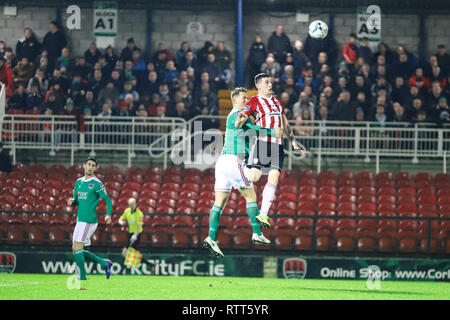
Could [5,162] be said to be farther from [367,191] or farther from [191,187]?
[367,191]

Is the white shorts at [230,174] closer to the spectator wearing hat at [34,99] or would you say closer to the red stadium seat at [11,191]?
the red stadium seat at [11,191]

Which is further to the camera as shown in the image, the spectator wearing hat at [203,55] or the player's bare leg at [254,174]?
the spectator wearing hat at [203,55]

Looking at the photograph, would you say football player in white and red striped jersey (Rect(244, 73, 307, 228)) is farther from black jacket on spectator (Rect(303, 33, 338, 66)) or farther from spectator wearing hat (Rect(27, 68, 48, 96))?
spectator wearing hat (Rect(27, 68, 48, 96))

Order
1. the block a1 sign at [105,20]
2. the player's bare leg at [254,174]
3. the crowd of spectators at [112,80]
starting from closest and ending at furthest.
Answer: the player's bare leg at [254,174], the crowd of spectators at [112,80], the block a1 sign at [105,20]

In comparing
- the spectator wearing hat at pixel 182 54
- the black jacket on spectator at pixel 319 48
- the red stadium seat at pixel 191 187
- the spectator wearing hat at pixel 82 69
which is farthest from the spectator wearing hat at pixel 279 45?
the red stadium seat at pixel 191 187

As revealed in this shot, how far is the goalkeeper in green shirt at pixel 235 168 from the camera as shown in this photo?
12398 mm

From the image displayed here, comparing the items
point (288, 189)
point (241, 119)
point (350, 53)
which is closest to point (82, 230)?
point (241, 119)

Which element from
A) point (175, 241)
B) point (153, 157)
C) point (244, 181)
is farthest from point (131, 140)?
point (244, 181)

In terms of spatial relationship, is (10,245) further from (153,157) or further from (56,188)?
(153,157)

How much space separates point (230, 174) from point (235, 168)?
0.36ft

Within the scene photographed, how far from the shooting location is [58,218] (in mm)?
19516

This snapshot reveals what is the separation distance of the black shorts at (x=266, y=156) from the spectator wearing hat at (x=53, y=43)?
1320 cm

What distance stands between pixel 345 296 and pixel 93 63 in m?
13.3

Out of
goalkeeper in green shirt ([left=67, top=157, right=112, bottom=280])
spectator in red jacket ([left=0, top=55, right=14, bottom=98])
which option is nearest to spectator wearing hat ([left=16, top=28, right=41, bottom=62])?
spectator in red jacket ([left=0, top=55, right=14, bottom=98])
